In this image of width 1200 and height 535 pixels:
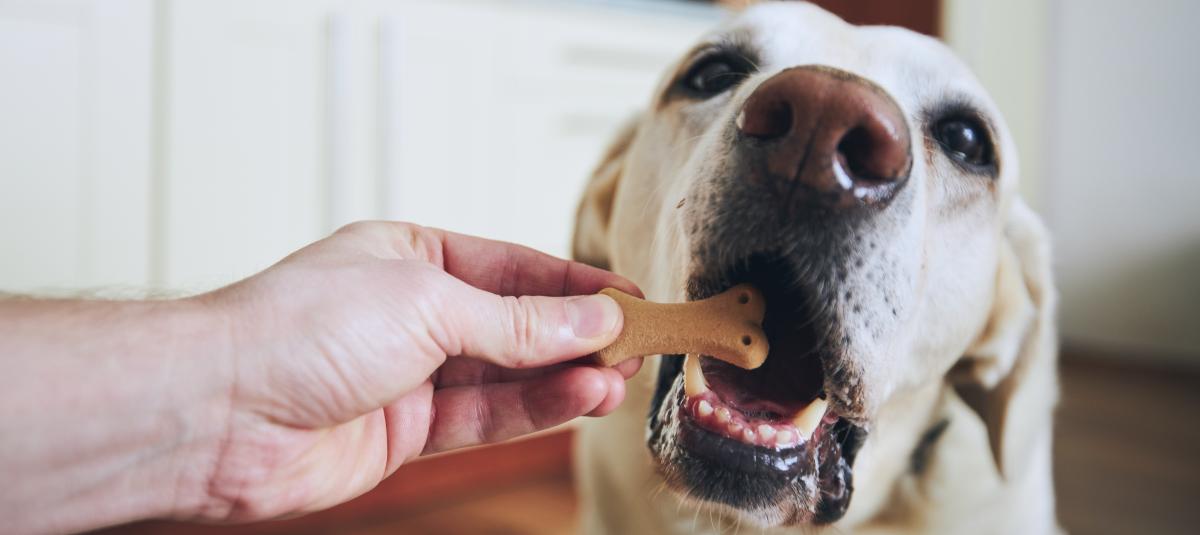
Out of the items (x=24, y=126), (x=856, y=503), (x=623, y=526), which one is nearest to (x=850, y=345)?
(x=856, y=503)

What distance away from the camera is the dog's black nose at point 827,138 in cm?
83

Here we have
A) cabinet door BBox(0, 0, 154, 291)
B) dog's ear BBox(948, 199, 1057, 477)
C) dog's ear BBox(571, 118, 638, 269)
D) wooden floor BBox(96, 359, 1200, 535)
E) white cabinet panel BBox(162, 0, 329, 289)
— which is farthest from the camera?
wooden floor BBox(96, 359, 1200, 535)

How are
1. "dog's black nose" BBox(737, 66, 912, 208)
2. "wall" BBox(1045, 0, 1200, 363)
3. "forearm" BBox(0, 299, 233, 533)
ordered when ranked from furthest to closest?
"wall" BBox(1045, 0, 1200, 363), "dog's black nose" BBox(737, 66, 912, 208), "forearm" BBox(0, 299, 233, 533)

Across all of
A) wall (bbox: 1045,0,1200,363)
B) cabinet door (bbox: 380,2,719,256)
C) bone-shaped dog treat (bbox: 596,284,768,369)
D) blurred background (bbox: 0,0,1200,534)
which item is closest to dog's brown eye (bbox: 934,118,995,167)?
bone-shaped dog treat (bbox: 596,284,768,369)

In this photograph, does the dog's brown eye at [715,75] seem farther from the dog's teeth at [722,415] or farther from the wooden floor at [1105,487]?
the wooden floor at [1105,487]

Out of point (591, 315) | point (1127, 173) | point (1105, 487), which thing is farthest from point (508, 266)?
point (1127, 173)

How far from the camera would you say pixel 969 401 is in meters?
1.58

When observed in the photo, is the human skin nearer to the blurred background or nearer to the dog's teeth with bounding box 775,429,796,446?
the dog's teeth with bounding box 775,429,796,446

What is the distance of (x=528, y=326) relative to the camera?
2.87 ft

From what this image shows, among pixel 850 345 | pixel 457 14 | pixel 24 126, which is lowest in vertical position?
pixel 850 345

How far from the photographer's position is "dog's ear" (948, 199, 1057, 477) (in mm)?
1467

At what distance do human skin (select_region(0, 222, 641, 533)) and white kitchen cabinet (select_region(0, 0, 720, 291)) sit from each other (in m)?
1.08

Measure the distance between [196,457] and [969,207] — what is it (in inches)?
46.7

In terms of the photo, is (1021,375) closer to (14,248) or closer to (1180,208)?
(14,248)
